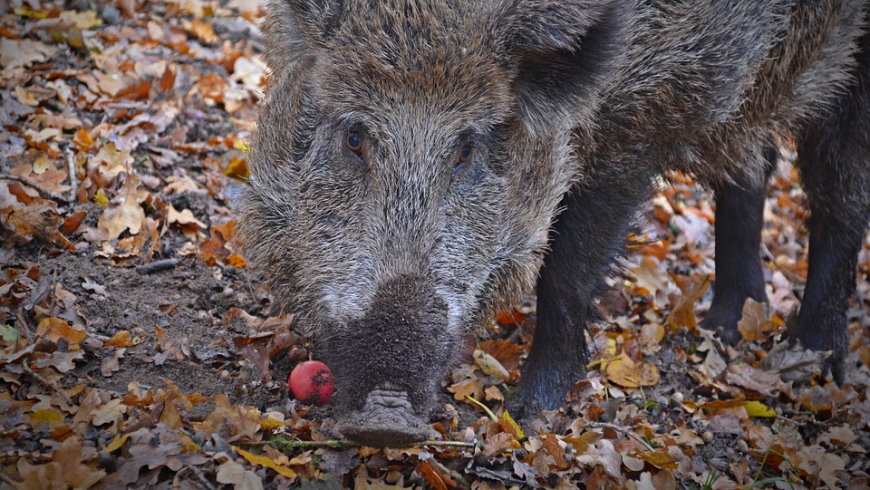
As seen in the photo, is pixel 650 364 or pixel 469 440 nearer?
pixel 469 440

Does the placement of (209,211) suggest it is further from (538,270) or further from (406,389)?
(406,389)

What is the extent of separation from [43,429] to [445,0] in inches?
89.9

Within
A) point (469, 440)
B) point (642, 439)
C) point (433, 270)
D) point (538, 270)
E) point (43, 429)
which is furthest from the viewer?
point (538, 270)

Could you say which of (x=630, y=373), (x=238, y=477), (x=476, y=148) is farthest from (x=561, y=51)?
(x=238, y=477)

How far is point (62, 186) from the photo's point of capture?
4934 millimetres

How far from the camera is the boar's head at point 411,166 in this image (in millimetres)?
3406

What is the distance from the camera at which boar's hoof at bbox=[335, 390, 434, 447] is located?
3068mm

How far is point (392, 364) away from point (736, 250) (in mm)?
3678

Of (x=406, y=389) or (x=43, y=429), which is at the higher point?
(x=406, y=389)

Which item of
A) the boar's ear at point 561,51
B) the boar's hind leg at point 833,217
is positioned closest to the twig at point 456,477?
the boar's ear at point 561,51

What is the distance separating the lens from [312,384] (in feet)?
13.0

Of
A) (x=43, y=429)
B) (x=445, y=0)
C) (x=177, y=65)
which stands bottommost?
(x=43, y=429)

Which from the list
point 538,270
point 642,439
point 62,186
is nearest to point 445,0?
point 538,270

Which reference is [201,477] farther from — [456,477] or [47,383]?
[456,477]
